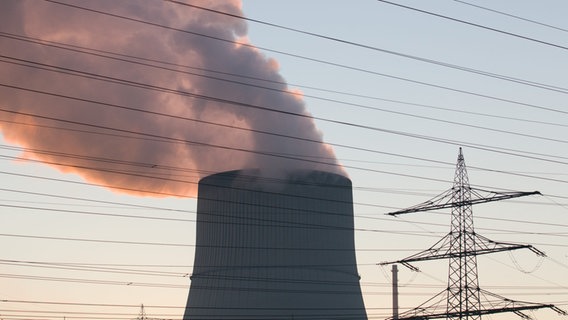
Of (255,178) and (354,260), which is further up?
(255,178)

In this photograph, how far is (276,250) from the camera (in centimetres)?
4019

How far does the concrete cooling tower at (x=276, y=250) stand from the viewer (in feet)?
130

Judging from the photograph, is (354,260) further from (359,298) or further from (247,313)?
(247,313)

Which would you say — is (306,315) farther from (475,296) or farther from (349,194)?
(475,296)

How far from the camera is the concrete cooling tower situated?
130 feet

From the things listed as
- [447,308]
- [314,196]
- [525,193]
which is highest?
[314,196]

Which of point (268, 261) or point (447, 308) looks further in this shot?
point (268, 261)

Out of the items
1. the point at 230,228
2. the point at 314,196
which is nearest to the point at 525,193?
the point at 314,196

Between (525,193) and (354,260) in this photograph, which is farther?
(354,260)

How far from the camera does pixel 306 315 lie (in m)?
40.3

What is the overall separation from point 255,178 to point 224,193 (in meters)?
1.52

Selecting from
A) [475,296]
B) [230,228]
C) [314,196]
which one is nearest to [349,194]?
[314,196]

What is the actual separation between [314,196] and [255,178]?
2.63 m

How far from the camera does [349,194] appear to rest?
4106 cm
